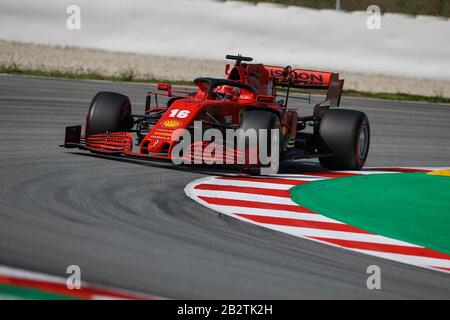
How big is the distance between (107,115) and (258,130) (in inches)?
74.1

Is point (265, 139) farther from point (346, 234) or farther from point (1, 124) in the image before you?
point (1, 124)

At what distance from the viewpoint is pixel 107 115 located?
10.5 metres

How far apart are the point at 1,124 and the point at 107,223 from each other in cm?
591

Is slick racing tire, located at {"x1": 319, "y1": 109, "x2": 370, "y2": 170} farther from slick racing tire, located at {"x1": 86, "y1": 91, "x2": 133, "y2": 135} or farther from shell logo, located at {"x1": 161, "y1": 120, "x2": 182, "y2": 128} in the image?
slick racing tire, located at {"x1": 86, "y1": 91, "x2": 133, "y2": 135}

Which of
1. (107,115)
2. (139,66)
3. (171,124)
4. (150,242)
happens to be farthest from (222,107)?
(139,66)

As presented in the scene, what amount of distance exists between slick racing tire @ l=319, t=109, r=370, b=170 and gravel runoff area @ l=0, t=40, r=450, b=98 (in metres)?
9.61

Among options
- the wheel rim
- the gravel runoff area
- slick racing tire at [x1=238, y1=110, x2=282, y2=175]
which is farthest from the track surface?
the gravel runoff area

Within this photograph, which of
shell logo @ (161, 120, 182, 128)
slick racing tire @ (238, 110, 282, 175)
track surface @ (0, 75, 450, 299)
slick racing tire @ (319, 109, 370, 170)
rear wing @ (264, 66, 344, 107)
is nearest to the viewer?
track surface @ (0, 75, 450, 299)

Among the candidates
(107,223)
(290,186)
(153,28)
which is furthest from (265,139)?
(153,28)

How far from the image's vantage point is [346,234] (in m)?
7.54

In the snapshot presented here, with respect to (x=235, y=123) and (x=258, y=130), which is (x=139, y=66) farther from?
(x=258, y=130)

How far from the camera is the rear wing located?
11641mm

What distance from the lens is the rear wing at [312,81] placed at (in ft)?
38.2

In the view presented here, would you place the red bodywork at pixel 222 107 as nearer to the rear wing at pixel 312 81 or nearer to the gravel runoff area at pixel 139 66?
the rear wing at pixel 312 81
